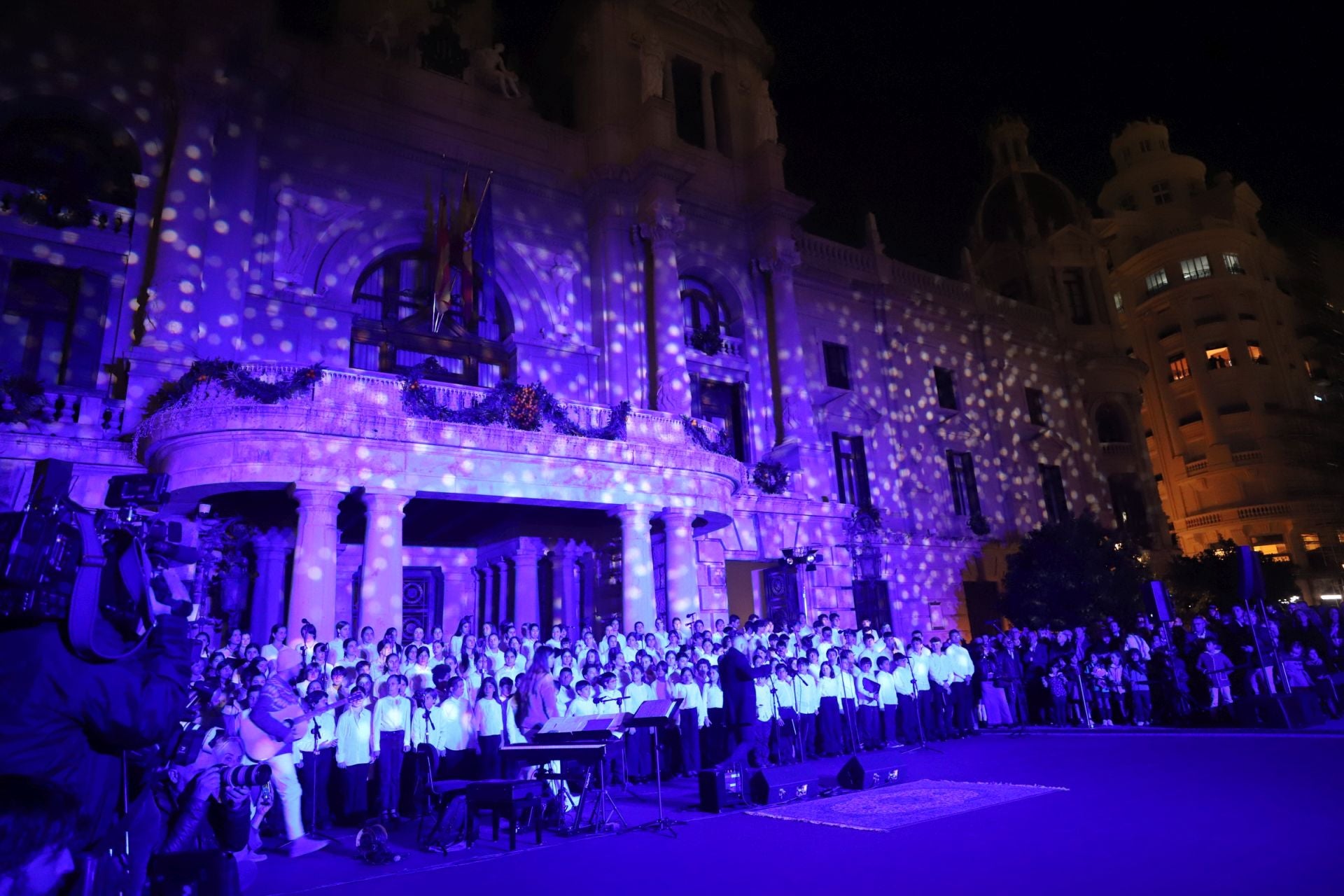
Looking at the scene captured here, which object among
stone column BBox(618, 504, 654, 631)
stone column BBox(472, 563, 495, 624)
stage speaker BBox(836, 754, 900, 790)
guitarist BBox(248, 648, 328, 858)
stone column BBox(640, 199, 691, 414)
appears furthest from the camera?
stone column BBox(640, 199, 691, 414)

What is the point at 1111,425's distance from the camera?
35.7 meters

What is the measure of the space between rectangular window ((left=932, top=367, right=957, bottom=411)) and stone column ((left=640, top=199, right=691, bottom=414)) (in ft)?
38.3

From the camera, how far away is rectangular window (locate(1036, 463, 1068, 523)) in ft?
105

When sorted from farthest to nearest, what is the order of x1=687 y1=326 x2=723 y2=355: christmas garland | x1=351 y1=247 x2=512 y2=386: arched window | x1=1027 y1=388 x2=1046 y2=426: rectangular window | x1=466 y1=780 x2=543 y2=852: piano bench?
x1=1027 y1=388 x2=1046 y2=426: rectangular window → x1=687 y1=326 x2=723 y2=355: christmas garland → x1=351 y1=247 x2=512 y2=386: arched window → x1=466 y1=780 x2=543 y2=852: piano bench

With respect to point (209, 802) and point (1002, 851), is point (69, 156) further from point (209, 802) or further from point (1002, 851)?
point (1002, 851)

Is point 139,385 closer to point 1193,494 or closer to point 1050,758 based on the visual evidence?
point 1050,758

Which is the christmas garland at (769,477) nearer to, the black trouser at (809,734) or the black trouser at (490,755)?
the black trouser at (809,734)

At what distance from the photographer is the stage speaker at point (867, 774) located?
9219 millimetres

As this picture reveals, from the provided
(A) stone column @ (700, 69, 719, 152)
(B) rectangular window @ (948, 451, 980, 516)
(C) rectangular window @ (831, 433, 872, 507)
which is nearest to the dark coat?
(C) rectangular window @ (831, 433, 872, 507)

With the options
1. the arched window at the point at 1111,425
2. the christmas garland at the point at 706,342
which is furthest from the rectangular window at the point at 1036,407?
the christmas garland at the point at 706,342

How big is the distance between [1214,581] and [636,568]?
23798 mm

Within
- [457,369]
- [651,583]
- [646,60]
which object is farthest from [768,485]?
[646,60]

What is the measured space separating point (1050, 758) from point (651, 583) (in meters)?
8.11

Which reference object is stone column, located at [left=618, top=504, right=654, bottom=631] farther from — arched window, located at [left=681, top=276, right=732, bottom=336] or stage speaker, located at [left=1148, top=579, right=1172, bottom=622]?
arched window, located at [left=681, top=276, right=732, bottom=336]
